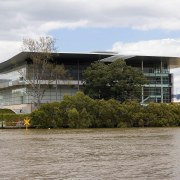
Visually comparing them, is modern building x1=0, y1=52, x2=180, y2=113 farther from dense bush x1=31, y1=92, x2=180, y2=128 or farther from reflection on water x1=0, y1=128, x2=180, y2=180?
reflection on water x1=0, y1=128, x2=180, y2=180

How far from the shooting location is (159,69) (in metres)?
100

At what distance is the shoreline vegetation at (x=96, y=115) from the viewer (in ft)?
196

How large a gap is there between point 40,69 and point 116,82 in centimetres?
1442

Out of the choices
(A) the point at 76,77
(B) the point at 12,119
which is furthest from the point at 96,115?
(A) the point at 76,77

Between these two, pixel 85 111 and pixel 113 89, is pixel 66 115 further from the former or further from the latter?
pixel 113 89

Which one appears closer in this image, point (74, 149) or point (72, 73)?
point (74, 149)

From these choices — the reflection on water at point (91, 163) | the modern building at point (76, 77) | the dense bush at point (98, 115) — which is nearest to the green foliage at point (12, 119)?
the dense bush at point (98, 115)

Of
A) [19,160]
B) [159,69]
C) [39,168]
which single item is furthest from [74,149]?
[159,69]

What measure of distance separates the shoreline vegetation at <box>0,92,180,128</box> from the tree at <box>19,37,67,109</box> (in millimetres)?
15368

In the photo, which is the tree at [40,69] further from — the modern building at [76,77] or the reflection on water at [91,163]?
the reflection on water at [91,163]

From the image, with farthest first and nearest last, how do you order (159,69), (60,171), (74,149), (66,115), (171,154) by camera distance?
(159,69) < (66,115) < (74,149) < (171,154) < (60,171)

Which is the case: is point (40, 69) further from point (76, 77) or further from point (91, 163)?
point (91, 163)

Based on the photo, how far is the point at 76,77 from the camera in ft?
309

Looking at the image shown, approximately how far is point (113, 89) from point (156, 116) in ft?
55.2
